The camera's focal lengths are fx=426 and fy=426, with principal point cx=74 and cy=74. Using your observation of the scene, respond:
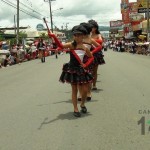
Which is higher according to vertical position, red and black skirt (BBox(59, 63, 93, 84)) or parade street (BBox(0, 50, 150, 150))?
red and black skirt (BBox(59, 63, 93, 84))

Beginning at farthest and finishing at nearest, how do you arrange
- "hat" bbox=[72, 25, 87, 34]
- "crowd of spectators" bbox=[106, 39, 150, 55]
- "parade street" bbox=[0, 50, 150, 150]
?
1. "crowd of spectators" bbox=[106, 39, 150, 55]
2. "hat" bbox=[72, 25, 87, 34]
3. "parade street" bbox=[0, 50, 150, 150]

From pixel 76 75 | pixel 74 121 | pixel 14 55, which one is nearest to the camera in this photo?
pixel 74 121

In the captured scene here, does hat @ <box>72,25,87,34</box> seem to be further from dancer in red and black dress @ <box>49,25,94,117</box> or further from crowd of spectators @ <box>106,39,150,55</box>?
crowd of spectators @ <box>106,39,150,55</box>

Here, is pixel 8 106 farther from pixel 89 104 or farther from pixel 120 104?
pixel 120 104

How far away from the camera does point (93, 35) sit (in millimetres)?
10562

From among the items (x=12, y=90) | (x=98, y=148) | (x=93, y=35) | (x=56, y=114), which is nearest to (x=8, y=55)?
(x=12, y=90)

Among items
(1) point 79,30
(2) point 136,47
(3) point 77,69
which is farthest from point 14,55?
(1) point 79,30

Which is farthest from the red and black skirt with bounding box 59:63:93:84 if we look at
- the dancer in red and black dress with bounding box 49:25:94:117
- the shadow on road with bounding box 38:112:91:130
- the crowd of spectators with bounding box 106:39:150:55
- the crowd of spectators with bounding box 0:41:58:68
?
the crowd of spectators with bounding box 106:39:150:55

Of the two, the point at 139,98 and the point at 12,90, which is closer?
the point at 139,98

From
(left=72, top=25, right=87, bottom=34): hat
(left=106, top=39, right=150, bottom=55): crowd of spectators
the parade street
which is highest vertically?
(left=72, top=25, right=87, bottom=34): hat

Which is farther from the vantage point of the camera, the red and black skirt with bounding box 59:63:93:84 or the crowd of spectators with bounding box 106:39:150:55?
the crowd of spectators with bounding box 106:39:150:55

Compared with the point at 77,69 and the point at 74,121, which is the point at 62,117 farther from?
the point at 77,69

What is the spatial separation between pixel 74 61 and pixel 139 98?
2.59 meters

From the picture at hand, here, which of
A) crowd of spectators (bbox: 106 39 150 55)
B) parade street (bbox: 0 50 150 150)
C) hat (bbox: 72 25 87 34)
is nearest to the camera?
parade street (bbox: 0 50 150 150)
